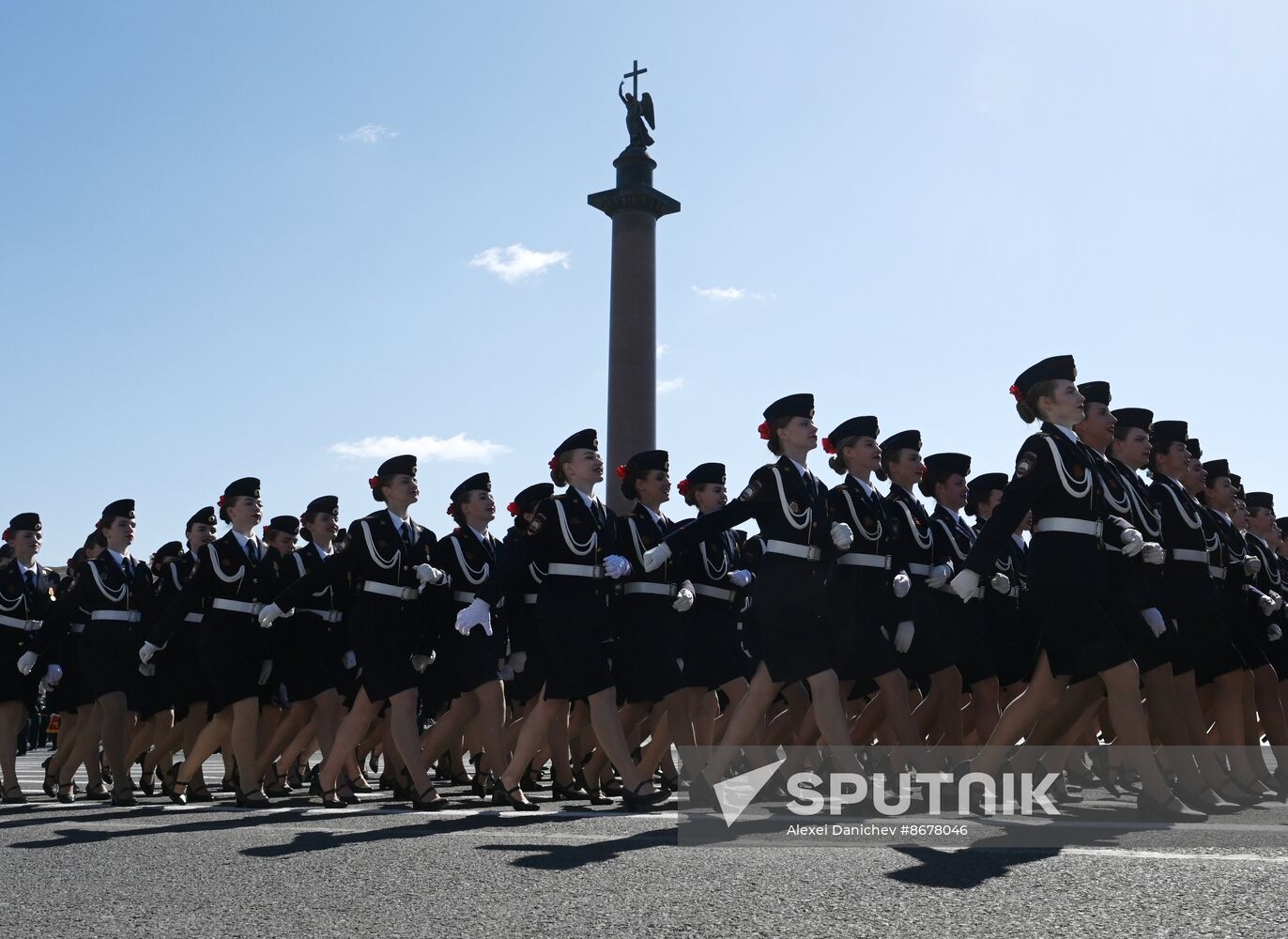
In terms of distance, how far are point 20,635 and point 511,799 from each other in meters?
5.11

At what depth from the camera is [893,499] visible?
363 inches

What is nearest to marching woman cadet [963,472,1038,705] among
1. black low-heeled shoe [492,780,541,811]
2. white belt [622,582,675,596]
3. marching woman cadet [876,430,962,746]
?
marching woman cadet [876,430,962,746]

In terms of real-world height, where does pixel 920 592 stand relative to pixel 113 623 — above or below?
above

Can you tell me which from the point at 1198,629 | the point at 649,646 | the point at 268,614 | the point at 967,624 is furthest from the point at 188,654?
the point at 1198,629

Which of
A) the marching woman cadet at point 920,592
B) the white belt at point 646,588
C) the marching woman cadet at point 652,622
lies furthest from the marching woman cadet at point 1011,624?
the white belt at point 646,588

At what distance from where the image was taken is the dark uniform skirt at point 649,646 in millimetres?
8445

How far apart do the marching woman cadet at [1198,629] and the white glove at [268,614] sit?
5.32 metres

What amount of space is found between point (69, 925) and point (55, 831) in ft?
10.6

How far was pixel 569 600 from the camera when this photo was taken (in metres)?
7.95

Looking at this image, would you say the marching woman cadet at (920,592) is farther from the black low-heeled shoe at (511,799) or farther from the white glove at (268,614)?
the white glove at (268,614)

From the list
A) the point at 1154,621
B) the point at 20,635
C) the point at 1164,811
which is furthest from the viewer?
the point at 20,635

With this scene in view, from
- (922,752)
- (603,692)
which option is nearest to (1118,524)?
(922,752)

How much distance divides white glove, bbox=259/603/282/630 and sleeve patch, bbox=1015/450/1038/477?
4753mm

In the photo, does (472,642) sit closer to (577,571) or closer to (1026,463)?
(577,571)
